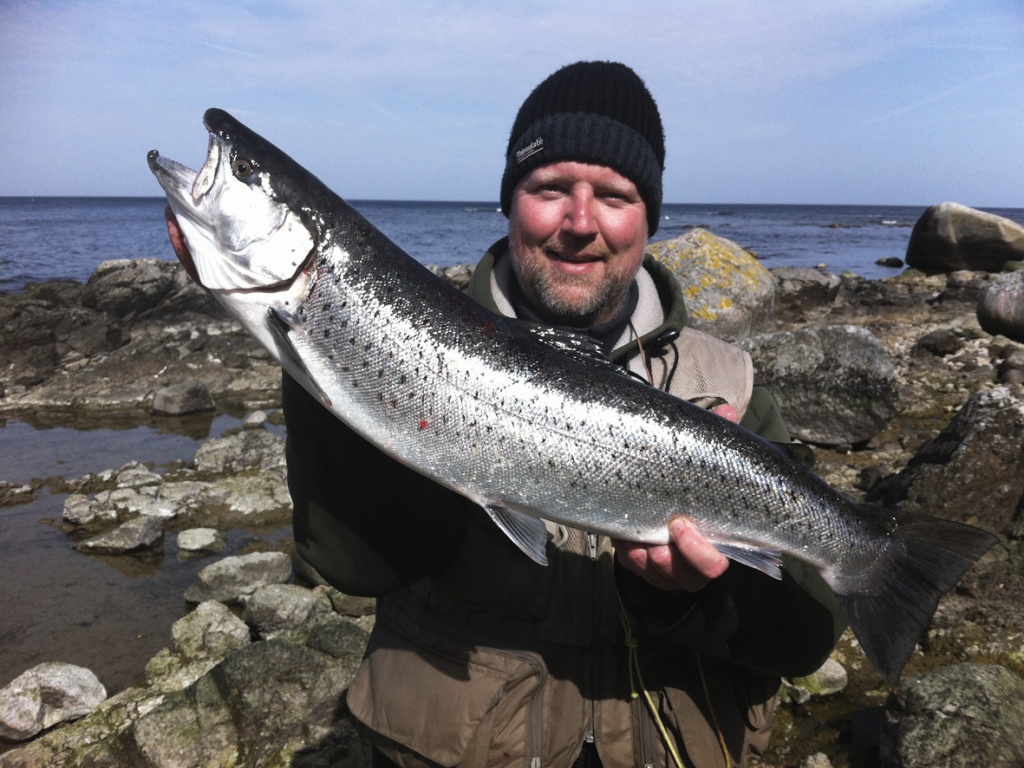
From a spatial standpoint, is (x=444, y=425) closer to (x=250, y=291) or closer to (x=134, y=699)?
(x=250, y=291)

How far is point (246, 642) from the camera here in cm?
561

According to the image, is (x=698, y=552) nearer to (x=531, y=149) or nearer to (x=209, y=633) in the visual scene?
(x=531, y=149)

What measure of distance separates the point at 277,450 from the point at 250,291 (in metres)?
7.66

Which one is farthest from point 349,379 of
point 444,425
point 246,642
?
point 246,642

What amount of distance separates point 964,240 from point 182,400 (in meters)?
27.4

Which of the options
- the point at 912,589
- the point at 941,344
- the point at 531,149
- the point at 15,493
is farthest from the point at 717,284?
the point at 15,493

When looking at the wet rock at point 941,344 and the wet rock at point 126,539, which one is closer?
the wet rock at point 126,539

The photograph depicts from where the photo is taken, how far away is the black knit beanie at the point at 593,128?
340 cm

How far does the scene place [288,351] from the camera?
8.36 feet

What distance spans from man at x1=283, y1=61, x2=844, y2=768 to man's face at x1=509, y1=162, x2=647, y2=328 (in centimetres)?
10

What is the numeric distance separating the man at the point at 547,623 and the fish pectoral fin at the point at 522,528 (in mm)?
329

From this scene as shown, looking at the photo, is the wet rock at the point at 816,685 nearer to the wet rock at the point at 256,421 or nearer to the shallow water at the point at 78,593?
the shallow water at the point at 78,593

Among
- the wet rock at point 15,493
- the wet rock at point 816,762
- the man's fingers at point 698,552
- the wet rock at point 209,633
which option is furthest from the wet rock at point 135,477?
the man's fingers at point 698,552

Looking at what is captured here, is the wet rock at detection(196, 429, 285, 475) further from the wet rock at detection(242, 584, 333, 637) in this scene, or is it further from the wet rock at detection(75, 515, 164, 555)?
the wet rock at detection(242, 584, 333, 637)
